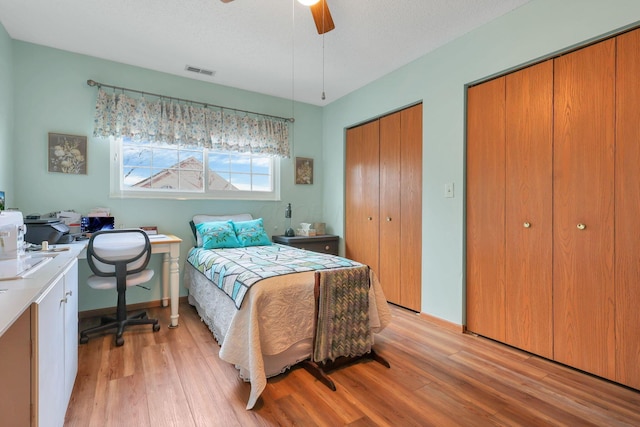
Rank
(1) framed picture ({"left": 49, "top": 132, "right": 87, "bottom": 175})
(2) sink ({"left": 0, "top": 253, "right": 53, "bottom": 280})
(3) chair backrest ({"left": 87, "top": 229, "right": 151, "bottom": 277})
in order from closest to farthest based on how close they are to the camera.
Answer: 1. (2) sink ({"left": 0, "top": 253, "right": 53, "bottom": 280})
2. (3) chair backrest ({"left": 87, "top": 229, "right": 151, "bottom": 277})
3. (1) framed picture ({"left": 49, "top": 132, "right": 87, "bottom": 175})

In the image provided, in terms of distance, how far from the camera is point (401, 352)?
2.36 metres

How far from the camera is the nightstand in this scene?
382 cm

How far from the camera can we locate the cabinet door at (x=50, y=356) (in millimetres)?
1059

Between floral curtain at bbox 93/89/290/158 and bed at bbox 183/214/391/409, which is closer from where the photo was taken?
bed at bbox 183/214/391/409

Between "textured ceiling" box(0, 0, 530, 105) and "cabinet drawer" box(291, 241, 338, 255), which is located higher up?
"textured ceiling" box(0, 0, 530, 105)

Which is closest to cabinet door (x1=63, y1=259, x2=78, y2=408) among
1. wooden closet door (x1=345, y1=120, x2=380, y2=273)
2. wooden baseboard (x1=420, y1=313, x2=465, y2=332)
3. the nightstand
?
the nightstand

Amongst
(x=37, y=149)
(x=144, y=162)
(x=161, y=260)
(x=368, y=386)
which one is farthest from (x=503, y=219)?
(x=37, y=149)

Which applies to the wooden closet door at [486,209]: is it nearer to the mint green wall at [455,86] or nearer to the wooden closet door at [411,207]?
the mint green wall at [455,86]

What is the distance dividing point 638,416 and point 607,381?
35 cm

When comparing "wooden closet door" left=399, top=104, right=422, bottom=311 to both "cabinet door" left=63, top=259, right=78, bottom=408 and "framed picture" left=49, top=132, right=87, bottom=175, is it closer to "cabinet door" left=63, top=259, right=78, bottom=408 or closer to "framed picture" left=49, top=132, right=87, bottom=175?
"cabinet door" left=63, top=259, right=78, bottom=408

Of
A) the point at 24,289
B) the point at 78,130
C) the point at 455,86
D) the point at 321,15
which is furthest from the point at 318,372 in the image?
the point at 78,130

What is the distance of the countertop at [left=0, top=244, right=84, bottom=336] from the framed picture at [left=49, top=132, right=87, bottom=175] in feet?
5.99

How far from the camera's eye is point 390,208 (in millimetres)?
3525

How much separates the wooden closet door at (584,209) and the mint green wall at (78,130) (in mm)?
3308
